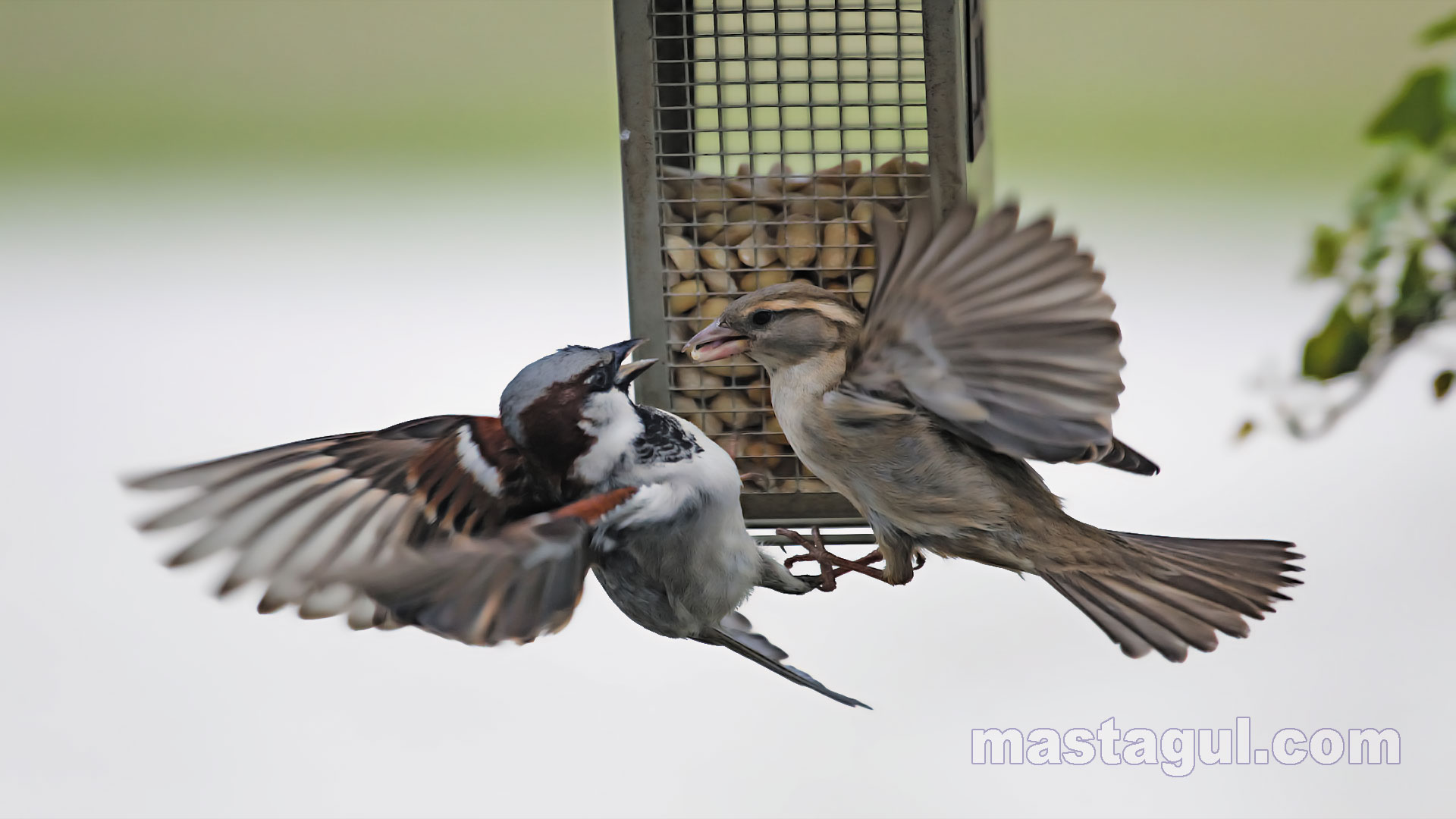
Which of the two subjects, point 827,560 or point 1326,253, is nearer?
point 1326,253

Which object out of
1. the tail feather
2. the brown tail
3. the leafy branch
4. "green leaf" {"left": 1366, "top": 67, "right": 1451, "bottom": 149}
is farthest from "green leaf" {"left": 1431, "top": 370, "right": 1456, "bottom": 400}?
the tail feather

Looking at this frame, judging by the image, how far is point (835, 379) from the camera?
129 cm

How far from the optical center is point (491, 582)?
109 centimetres

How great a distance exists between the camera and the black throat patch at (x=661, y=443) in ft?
4.29

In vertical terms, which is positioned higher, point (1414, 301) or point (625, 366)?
point (1414, 301)

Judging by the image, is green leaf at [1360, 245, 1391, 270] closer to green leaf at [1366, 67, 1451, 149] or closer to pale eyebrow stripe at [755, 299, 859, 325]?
green leaf at [1366, 67, 1451, 149]

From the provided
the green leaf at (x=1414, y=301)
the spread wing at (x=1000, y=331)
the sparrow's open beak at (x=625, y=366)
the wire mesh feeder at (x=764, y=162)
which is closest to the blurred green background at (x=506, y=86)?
the wire mesh feeder at (x=764, y=162)

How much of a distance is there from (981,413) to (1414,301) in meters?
0.46

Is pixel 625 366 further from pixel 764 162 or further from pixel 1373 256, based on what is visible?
pixel 1373 256

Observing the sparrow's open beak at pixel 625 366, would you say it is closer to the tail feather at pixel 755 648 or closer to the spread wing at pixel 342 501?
the spread wing at pixel 342 501

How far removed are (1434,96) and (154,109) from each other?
3.38m

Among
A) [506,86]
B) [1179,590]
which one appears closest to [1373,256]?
[1179,590]

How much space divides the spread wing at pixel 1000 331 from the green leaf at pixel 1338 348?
302mm

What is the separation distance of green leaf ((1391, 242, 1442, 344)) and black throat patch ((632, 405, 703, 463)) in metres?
0.70
